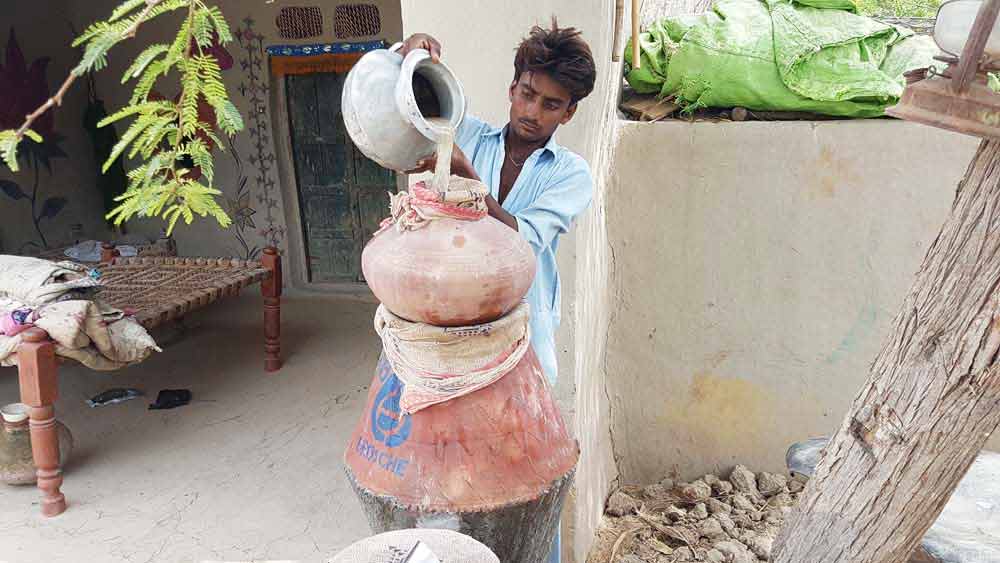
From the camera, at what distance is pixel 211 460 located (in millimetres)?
4199

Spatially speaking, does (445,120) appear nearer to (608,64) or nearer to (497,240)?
(497,240)

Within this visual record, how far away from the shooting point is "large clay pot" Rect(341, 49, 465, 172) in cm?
153

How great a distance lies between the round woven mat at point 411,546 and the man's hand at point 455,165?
83 centimetres

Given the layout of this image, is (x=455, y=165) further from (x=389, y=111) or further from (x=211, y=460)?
(x=211, y=460)

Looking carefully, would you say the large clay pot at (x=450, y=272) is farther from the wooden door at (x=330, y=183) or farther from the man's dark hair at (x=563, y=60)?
the wooden door at (x=330, y=183)

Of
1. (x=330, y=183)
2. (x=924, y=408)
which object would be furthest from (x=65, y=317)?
(x=924, y=408)

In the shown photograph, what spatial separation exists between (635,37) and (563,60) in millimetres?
1725

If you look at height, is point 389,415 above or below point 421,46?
below

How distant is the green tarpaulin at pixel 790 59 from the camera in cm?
351

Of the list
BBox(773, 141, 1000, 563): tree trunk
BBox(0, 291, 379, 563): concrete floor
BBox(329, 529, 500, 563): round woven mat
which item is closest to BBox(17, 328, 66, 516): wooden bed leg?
BBox(0, 291, 379, 563): concrete floor

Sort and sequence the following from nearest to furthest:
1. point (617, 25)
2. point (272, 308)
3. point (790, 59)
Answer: point (617, 25) < point (790, 59) < point (272, 308)

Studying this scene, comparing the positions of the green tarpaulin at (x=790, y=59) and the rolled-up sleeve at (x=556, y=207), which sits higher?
the green tarpaulin at (x=790, y=59)

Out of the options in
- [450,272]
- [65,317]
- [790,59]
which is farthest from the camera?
[65,317]

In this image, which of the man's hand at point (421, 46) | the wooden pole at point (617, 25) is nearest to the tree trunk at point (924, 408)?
the man's hand at point (421, 46)
